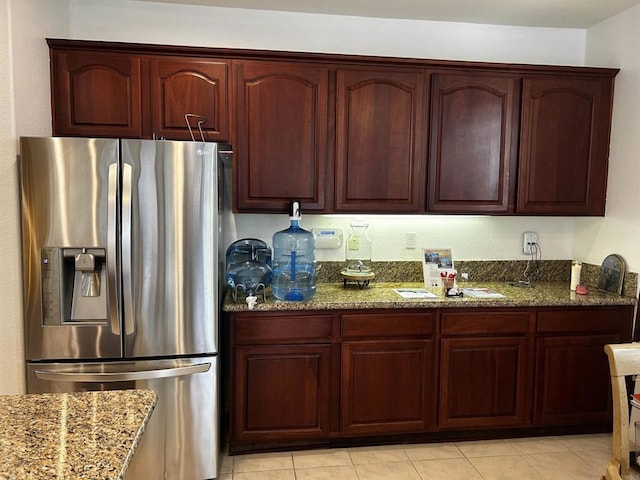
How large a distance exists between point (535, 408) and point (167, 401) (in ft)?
7.04

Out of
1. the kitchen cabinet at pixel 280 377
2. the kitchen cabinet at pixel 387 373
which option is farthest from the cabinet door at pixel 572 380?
the kitchen cabinet at pixel 280 377

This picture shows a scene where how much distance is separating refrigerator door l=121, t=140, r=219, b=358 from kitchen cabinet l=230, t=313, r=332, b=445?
346 millimetres

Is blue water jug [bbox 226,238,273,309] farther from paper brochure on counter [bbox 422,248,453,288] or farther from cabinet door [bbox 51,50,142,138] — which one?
paper brochure on counter [bbox 422,248,453,288]

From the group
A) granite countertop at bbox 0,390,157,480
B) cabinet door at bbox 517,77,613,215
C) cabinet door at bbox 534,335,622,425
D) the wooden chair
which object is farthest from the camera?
cabinet door at bbox 517,77,613,215

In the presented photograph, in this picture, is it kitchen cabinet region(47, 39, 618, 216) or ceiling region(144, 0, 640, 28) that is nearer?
kitchen cabinet region(47, 39, 618, 216)

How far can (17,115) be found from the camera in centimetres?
226

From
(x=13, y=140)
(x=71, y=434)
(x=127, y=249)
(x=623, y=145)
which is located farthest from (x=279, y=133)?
(x=623, y=145)

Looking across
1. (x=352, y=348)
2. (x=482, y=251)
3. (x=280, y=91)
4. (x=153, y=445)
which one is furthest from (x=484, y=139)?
(x=153, y=445)

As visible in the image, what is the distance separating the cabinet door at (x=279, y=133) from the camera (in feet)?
9.14

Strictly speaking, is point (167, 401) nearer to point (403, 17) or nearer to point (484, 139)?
point (484, 139)

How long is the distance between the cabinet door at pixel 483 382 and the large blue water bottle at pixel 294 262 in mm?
883

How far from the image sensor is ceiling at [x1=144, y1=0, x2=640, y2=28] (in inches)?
114

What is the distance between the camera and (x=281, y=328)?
2662 mm

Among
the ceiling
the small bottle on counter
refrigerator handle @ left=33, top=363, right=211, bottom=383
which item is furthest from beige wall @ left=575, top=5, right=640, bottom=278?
refrigerator handle @ left=33, top=363, right=211, bottom=383
